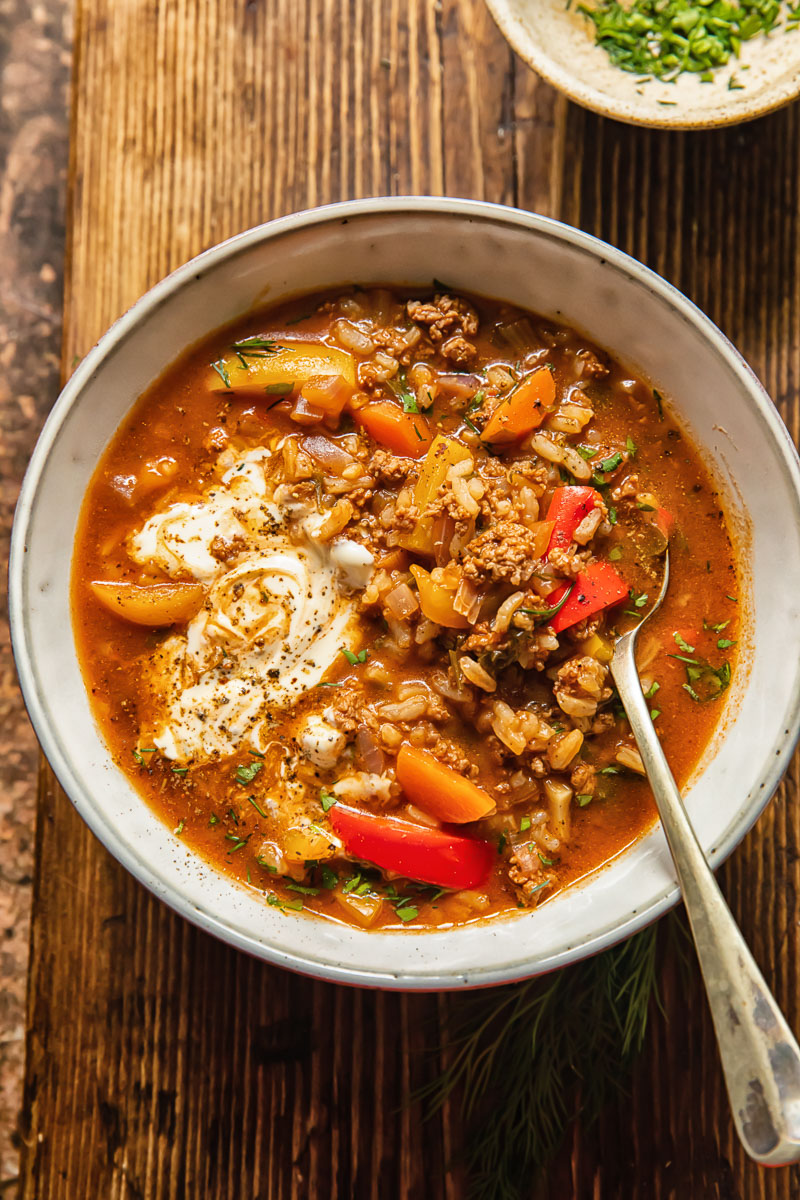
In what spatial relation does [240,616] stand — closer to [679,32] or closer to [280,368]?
[280,368]

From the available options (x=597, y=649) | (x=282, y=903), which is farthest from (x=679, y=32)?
(x=282, y=903)

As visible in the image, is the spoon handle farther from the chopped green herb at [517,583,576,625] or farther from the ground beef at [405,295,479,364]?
the ground beef at [405,295,479,364]

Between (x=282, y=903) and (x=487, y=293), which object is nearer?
(x=282, y=903)

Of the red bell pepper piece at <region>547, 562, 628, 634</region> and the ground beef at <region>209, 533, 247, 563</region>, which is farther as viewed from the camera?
the ground beef at <region>209, 533, 247, 563</region>

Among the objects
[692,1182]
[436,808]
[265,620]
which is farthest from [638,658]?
[692,1182]

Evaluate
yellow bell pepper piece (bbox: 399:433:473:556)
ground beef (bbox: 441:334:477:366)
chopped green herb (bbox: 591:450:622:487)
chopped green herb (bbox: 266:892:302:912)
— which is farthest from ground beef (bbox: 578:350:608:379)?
chopped green herb (bbox: 266:892:302:912)

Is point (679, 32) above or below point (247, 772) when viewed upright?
above
